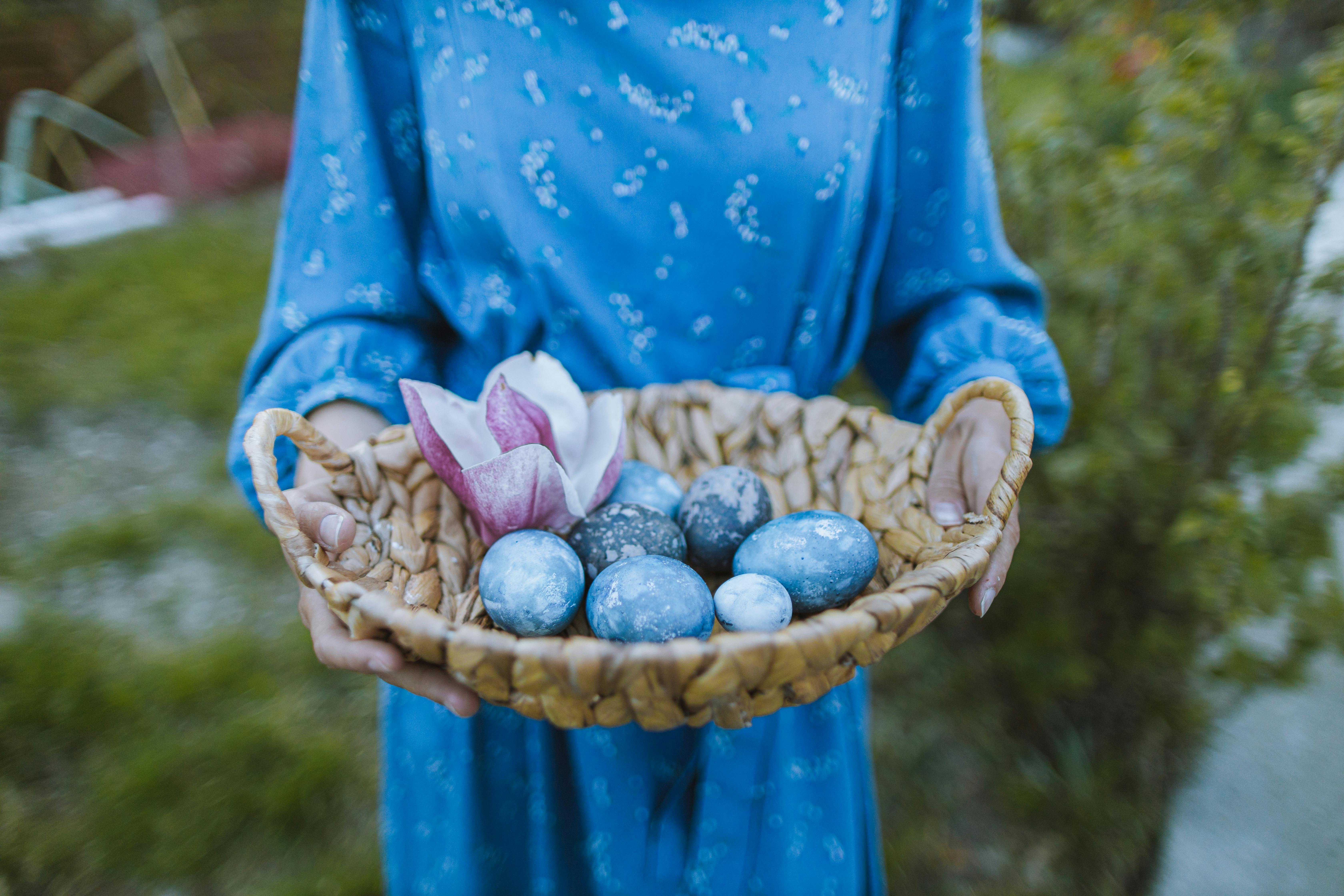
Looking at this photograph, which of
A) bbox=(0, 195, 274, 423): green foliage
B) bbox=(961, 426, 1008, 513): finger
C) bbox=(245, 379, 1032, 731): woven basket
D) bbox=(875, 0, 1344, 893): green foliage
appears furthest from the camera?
bbox=(0, 195, 274, 423): green foliage

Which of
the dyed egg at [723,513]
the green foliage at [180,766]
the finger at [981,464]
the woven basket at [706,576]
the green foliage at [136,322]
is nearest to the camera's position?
the woven basket at [706,576]

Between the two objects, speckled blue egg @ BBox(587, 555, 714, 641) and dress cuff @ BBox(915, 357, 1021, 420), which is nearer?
speckled blue egg @ BBox(587, 555, 714, 641)

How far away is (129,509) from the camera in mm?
2566

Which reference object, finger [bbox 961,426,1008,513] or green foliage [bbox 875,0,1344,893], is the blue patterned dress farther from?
green foliage [bbox 875,0,1344,893]

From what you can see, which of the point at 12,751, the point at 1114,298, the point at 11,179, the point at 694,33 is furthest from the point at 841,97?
the point at 11,179

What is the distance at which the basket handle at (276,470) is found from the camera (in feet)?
2.08

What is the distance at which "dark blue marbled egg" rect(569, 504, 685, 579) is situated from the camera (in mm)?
841

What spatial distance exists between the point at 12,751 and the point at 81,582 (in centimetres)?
63

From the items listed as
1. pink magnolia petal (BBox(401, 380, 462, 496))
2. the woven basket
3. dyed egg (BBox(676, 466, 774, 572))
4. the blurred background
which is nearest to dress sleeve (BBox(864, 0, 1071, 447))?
the woven basket

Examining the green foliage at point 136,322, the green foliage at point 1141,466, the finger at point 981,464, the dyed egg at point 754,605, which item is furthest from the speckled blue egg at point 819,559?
the green foliage at point 136,322

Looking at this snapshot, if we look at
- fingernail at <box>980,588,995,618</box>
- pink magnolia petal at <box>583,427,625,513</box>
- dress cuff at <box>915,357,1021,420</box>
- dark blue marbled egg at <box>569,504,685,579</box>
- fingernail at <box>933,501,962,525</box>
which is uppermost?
dress cuff at <box>915,357,1021,420</box>

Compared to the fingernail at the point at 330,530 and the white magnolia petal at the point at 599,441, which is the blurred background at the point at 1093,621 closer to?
the white magnolia petal at the point at 599,441

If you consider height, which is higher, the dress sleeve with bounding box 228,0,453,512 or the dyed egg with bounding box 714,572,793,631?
the dress sleeve with bounding box 228,0,453,512

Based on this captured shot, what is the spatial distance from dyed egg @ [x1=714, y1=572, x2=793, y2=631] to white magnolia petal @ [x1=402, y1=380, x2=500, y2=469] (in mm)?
296
